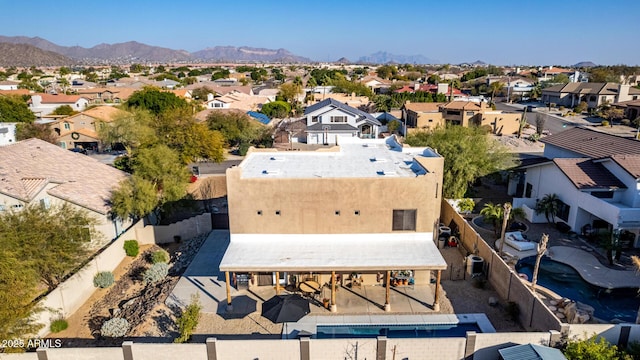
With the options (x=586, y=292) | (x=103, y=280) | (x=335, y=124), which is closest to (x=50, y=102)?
(x=335, y=124)

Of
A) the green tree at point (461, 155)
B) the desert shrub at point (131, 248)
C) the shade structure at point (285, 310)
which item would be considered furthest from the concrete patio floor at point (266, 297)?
the green tree at point (461, 155)

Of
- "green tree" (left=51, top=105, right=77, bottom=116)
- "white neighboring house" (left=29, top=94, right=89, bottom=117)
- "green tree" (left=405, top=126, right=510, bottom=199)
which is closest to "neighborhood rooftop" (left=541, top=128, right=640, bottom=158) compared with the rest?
"green tree" (left=405, top=126, right=510, bottom=199)

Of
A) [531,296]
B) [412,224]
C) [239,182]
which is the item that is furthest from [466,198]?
[239,182]

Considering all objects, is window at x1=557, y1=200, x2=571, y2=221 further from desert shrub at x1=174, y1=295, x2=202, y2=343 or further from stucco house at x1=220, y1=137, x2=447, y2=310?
desert shrub at x1=174, y1=295, x2=202, y2=343

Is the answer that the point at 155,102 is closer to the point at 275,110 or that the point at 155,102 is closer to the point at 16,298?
the point at 275,110

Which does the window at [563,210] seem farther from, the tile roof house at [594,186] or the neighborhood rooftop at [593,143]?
the neighborhood rooftop at [593,143]

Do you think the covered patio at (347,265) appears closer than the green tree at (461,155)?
Yes

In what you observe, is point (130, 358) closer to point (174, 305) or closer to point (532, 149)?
point (174, 305)
